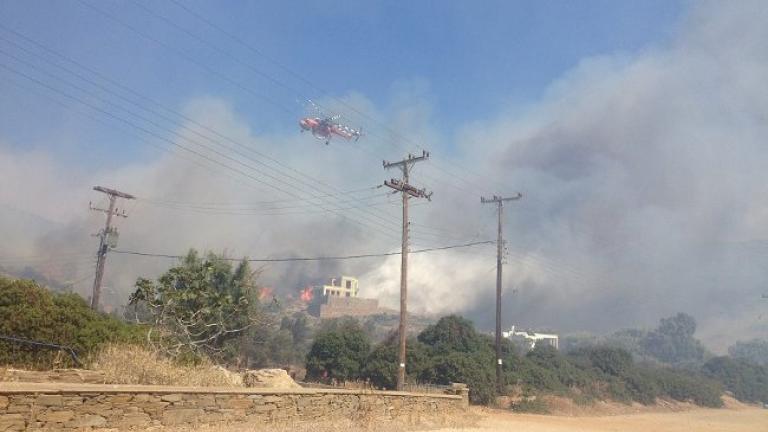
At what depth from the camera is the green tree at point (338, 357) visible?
43719 millimetres

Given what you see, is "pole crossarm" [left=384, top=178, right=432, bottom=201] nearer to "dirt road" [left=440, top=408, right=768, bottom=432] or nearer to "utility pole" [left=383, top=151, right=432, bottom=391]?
"utility pole" [left=383, top=151, right=432, bottom=391]

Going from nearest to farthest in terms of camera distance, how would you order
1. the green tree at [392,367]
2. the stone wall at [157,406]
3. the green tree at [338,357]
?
1. the stone wall at [157,406]
2. the green tree at [392,367]
3. the green tree at [338,357]

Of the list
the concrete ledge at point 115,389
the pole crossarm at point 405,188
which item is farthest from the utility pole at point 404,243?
Result: the concrete ledge at point 115,389

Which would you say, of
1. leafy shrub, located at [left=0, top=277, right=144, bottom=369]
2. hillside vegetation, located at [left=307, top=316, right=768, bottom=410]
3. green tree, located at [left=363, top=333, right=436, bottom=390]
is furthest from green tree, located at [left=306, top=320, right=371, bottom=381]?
leafy shrub, located at [left=0, top=277, right=144, bottom=369]

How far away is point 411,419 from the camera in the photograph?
19.4 metres

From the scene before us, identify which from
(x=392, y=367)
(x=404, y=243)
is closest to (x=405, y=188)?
(x=404, y=243)

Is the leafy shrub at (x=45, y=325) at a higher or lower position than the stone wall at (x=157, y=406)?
higher

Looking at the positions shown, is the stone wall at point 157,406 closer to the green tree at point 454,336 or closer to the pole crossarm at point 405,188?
the pole crossarm at point 405,188

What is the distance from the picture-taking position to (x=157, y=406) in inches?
461

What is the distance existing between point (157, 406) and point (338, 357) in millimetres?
33727

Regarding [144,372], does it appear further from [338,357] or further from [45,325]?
[338,357]

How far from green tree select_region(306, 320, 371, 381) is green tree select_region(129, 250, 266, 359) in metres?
6.90

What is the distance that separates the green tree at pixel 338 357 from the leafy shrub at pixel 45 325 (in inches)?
1010

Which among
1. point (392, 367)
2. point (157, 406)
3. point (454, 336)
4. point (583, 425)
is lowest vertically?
point (583, 425)
